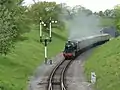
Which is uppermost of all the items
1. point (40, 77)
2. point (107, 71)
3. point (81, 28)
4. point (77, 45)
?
point (77, 45)

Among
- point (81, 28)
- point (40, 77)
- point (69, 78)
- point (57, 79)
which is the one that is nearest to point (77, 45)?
point (40, 77)

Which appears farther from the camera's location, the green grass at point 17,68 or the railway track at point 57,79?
the green grass at point 17,68

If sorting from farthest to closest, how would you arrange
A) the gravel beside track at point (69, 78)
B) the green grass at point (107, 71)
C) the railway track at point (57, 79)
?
the gravel beside track at point (69, 78) → the railway track at point (57, 79) → the green grass at point (107, 71)

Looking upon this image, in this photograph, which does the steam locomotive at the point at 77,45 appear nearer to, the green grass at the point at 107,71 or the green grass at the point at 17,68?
the green grass at the point at 17,68

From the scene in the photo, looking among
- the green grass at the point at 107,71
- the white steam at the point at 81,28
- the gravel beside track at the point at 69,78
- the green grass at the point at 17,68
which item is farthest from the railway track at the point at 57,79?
the white steam at the point at 81,28

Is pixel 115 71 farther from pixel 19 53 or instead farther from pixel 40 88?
pixel 19 53

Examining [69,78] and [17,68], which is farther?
[17,68]

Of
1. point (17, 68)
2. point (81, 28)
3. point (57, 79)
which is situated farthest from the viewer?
point (81, 28)

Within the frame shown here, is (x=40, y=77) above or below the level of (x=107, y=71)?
below

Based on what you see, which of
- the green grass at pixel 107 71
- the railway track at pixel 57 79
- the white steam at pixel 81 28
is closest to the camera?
the green grass at pixel 107 71

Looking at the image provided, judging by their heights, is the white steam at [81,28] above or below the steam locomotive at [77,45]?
below

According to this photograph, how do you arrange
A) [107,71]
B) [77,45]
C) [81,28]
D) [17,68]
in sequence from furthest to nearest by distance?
[81,28], [77,45], [17,68], [107,71]

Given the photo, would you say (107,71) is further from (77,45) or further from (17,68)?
(77,45)

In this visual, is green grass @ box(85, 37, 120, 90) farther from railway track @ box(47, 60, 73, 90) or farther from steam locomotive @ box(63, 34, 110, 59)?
steam locomotive @ box(63, 34, 110, 59)
